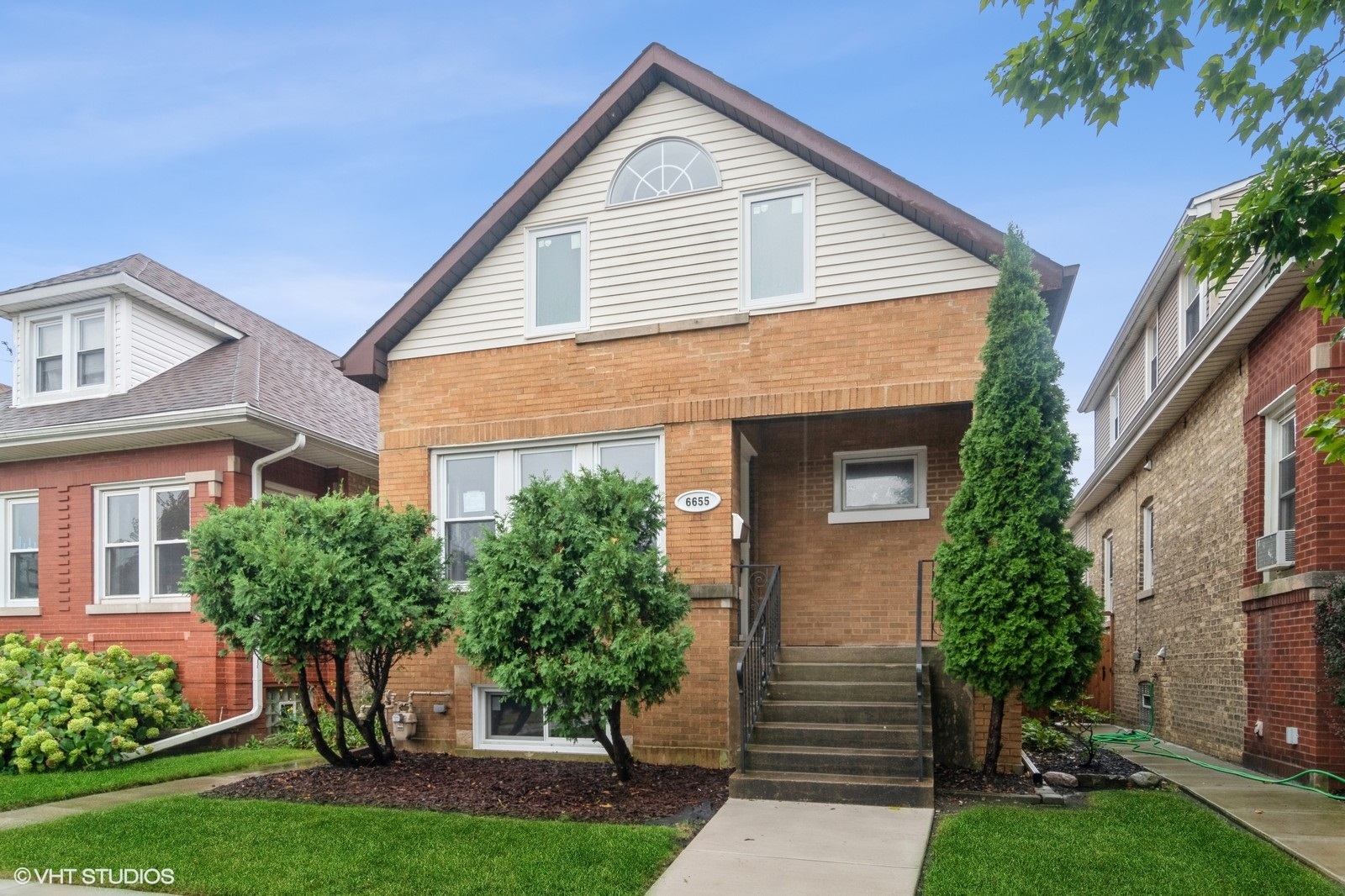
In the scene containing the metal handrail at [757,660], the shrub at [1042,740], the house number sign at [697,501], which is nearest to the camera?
the metal handrail at [757,660]

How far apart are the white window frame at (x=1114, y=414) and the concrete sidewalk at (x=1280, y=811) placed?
10.2 m

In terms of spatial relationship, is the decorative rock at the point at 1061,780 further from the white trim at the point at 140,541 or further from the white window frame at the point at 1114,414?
the white window frame at the point at 1114,414

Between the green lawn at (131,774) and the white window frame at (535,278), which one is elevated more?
the white window frame at (535,278)

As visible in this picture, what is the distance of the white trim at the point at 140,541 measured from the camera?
12.4 meters

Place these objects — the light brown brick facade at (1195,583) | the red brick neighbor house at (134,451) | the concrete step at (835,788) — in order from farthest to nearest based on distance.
Result: the red brick neighbor house at (134,451) < the light brown brick facade at (1195,583) < the concrete step at (835,788)

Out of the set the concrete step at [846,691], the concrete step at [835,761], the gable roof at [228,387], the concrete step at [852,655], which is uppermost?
the gable roof at [228,387]

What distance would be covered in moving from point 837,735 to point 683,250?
202 inches

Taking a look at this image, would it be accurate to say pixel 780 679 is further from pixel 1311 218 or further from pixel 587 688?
pixel 1311 218

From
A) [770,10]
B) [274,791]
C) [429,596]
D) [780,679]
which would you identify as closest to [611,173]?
[770,10]

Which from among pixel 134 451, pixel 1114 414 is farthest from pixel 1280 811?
pixel 134 451

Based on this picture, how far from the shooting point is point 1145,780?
8273mm

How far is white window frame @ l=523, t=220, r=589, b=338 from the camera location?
10234mm

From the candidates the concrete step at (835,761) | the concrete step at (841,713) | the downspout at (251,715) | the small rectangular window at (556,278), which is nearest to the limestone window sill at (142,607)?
the downspout at (251,715)

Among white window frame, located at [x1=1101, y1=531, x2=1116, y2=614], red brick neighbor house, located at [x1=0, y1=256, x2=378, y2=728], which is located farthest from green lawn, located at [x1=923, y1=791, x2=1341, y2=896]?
white window frame, located at [x1=1101, y1=531, x2=1116, y2=614]
